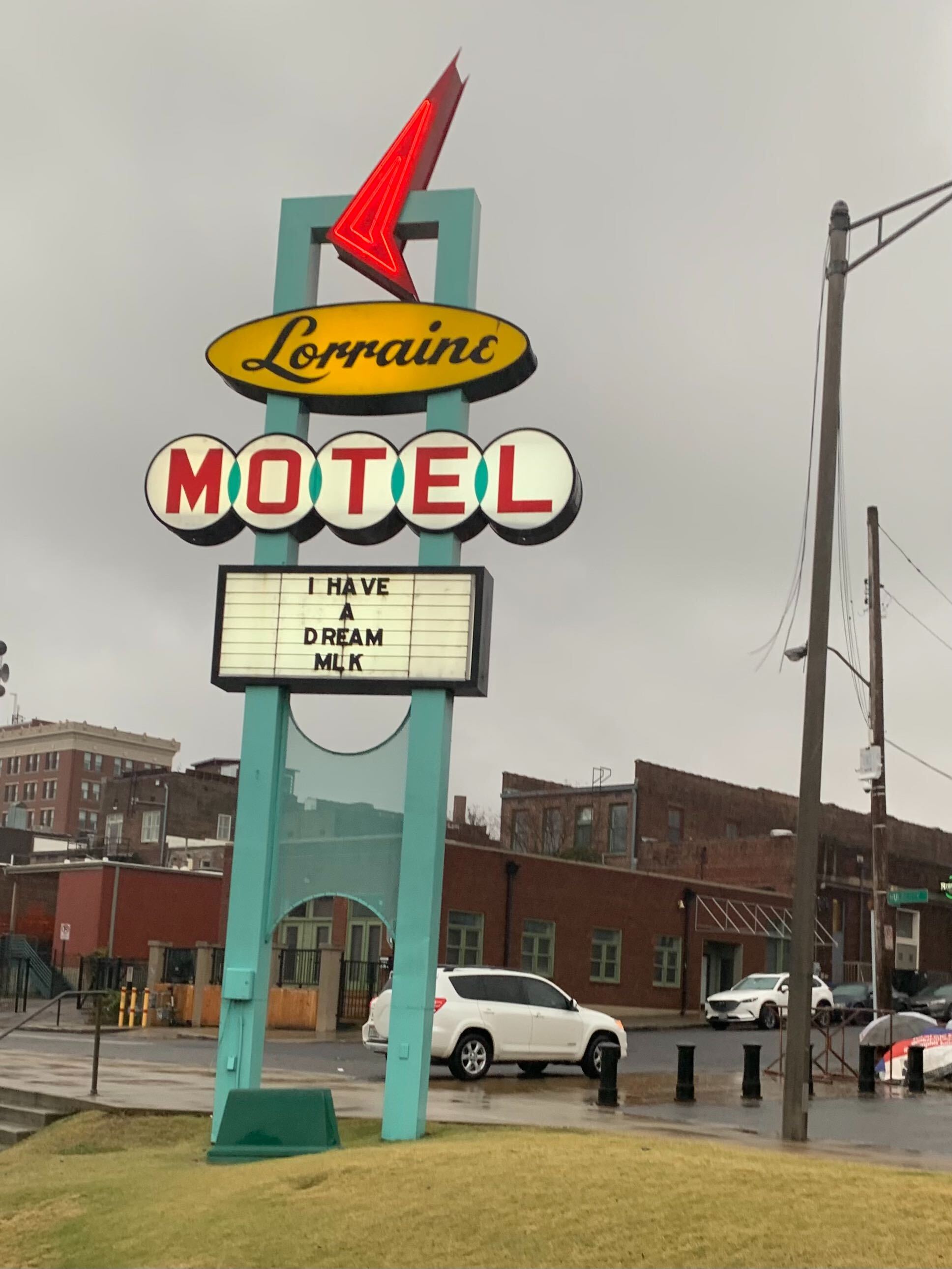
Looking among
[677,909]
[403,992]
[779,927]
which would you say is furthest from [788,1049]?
[779,927]

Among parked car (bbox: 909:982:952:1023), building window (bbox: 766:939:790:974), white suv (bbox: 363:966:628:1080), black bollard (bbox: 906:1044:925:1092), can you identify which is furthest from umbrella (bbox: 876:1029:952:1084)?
building window (bbox: 766:939:790:974)

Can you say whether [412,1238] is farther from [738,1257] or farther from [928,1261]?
[928,1261]

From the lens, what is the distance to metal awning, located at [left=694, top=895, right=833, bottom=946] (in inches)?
2000

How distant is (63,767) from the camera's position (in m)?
132

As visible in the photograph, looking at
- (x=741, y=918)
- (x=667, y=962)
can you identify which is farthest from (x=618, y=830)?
(x=667, y=962)

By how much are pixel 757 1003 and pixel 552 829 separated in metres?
34.0

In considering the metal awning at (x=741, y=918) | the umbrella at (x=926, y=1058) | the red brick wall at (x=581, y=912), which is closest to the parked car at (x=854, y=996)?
the metal awning at (x=741, y=918)

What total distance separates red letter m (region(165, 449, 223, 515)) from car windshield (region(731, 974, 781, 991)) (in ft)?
102

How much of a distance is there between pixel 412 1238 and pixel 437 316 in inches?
363

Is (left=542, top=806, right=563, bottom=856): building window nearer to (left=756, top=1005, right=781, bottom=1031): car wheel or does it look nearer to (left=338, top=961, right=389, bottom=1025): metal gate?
(left=756, top=1005, right=781, bottom=1031): car wheel

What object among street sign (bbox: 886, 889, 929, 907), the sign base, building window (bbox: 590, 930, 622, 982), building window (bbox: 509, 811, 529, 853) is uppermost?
building window (bbox: 509, 811, 529, 853)

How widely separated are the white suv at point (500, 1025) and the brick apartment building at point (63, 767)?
107700 mm

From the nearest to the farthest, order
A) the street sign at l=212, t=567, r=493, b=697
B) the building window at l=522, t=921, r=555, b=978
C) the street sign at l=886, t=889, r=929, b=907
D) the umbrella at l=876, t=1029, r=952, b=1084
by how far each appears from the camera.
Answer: the street sign at l=212, t=567, r=493, b=697, the umbrella at l=876, t=1029, r=952, b=1084, the street sign at l=886, t=889, r=929, b=907, the building window at l=522, t=921, r=555, b=978

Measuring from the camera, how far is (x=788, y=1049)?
595 inches
